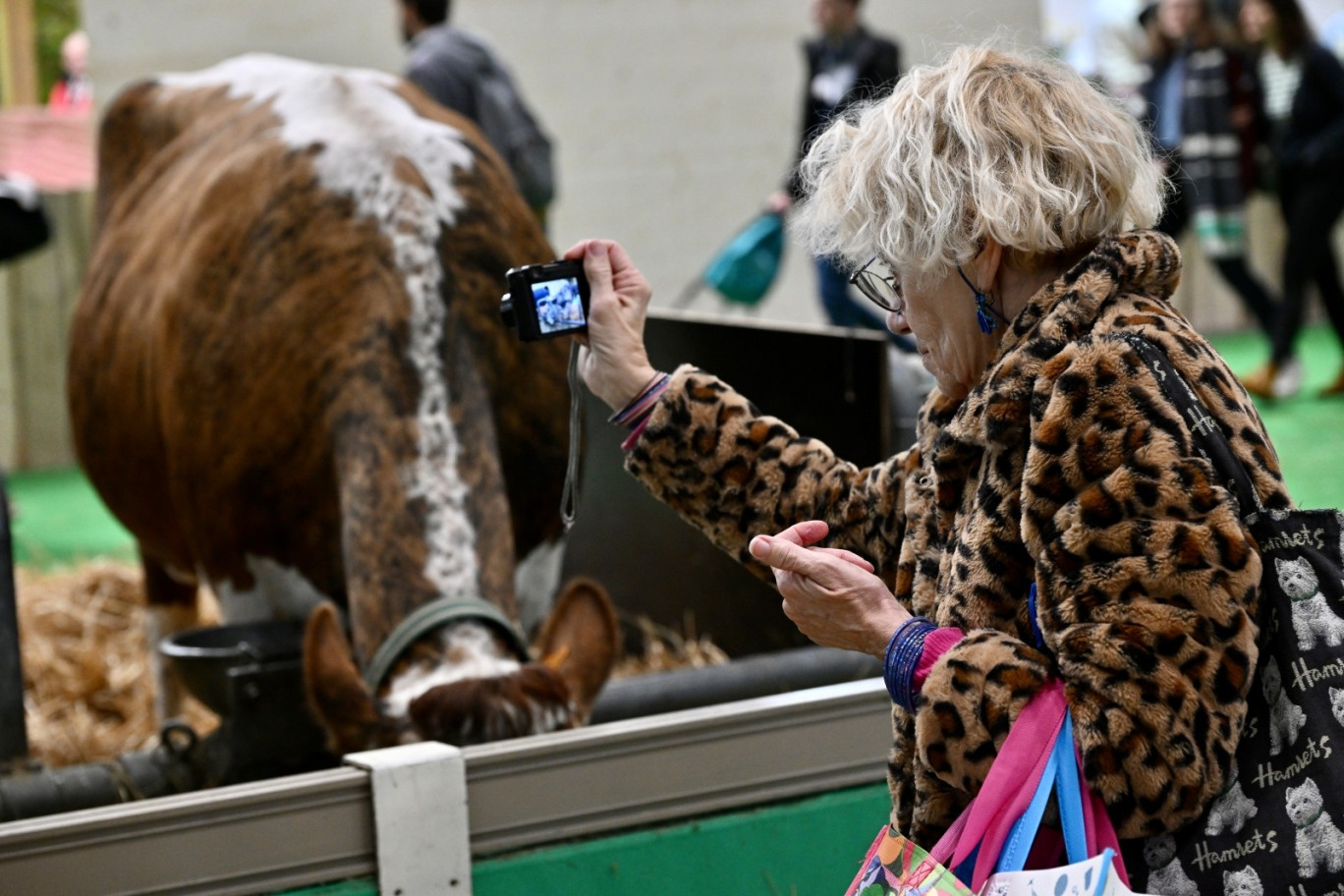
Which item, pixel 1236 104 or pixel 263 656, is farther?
pixel 1236 104

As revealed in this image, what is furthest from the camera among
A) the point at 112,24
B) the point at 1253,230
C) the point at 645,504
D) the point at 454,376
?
the point at 1253,230

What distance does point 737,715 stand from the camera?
2.36 meters

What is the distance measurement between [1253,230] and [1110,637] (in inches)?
555

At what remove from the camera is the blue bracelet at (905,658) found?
1560 mm

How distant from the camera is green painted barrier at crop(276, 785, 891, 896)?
2221 millimetres

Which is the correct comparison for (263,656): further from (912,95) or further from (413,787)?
(912,95)

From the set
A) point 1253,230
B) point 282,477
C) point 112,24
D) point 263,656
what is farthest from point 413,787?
point 1253,230

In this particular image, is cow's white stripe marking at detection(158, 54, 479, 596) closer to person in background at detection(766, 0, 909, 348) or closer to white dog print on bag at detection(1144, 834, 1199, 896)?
white dog print on bag at detection(1144, 834, 1199, 896)

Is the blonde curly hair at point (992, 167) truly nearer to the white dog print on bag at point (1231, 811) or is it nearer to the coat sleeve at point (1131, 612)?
the coat sleeve at point (1131, 612)

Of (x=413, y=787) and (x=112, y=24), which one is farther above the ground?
(x=112, y=24)

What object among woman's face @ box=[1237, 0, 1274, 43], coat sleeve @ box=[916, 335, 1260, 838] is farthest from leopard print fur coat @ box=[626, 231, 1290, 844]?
woman's face @ box=[1237, 0, 1274, 43]

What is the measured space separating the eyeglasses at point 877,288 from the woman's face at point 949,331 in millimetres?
42

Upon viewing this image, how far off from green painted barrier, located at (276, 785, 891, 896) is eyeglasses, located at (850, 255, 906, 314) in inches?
34.9

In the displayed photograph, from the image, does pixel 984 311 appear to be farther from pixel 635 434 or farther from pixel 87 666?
pixel 87 666
